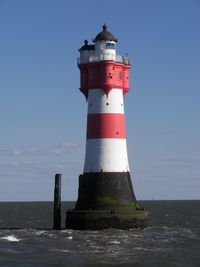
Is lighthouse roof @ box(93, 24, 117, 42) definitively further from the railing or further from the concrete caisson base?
the concrete caisson base

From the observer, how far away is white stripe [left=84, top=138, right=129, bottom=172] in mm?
42656

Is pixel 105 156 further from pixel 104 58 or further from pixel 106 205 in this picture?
pixel 104 58

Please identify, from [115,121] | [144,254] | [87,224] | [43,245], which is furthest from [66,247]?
[115,121]

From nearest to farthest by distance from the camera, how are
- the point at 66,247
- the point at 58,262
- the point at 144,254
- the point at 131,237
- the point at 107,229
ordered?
the point at 58,262, the point at 144,254, the point at 66,247, the point at 131,237, the point at 107,229

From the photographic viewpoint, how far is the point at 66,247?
33750 mm

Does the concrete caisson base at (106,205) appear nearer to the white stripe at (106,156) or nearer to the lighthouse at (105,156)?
the lighthouse at (105,156)

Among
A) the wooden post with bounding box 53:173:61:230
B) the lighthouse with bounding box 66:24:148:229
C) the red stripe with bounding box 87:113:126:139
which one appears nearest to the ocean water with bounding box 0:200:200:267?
the lighthouse with bounding box 66:24:148:229

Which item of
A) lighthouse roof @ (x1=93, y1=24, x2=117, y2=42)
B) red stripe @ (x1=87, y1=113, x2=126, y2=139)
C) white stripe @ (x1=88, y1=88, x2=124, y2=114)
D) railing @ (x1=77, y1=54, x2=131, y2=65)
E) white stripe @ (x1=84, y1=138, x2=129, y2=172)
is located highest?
lighthouse roof @ (x1=93, y1=24, x2=117, y2=42)

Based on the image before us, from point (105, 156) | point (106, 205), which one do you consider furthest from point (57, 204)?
point (105, 156)

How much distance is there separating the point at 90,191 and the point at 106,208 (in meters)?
1.74

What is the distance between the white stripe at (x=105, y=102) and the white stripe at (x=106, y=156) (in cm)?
216

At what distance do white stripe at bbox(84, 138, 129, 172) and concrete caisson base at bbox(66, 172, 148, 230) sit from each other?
1.44ft

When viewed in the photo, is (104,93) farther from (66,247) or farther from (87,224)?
(66,247)

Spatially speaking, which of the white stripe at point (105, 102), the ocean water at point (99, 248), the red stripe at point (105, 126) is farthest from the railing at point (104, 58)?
the ocean water at point (99, 248)
